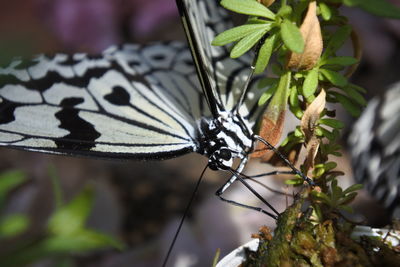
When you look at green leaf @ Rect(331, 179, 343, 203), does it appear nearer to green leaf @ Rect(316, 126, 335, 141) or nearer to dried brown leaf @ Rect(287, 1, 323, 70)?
green leaf @ Rect(316, 126, 335, 141)

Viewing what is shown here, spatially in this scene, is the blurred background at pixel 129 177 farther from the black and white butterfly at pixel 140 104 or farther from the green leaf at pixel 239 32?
the green leaf at pixel 239 32

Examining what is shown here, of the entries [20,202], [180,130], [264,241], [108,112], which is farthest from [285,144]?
[20,202]

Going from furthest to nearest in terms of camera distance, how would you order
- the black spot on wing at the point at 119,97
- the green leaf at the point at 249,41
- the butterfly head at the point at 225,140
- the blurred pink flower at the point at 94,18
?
the blurred pink flower at the point at 94,18 < the black spot on wing at the point at 119,97 < the butterfly head at the point at 225,140 < the green leaf at the point at 249,41

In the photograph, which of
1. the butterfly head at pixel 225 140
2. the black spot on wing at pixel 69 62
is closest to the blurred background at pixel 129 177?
the black spot on wing at pixel 69 62

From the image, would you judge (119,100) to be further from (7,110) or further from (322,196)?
(322,196)

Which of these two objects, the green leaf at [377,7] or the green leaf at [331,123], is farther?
the green leaf at [331,123]
